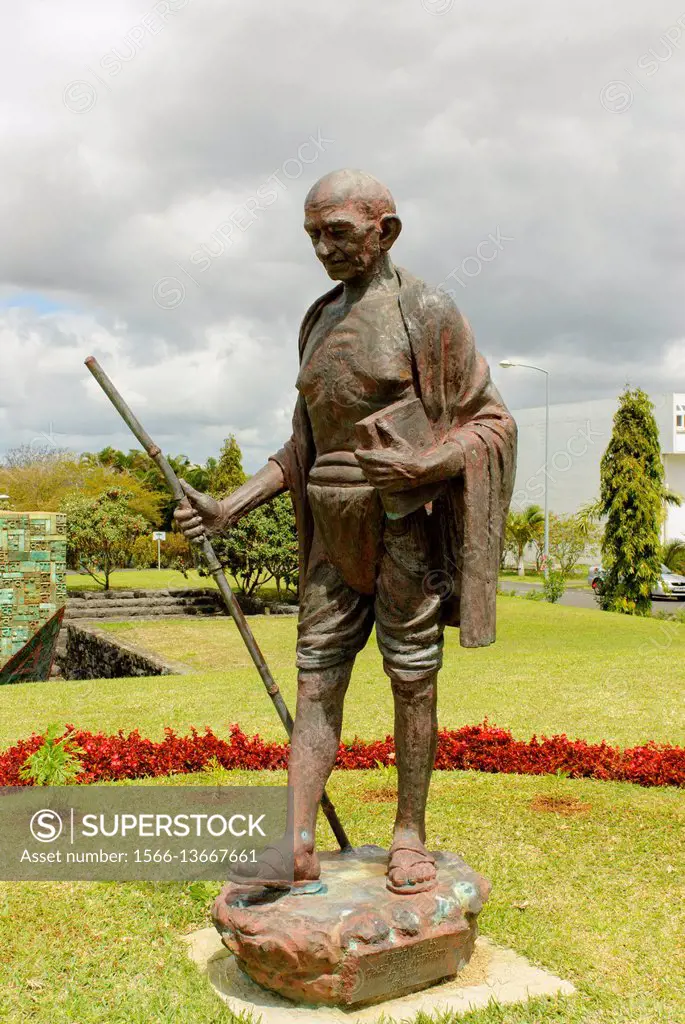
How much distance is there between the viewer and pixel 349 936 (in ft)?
10.0

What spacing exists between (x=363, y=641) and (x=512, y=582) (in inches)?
1110

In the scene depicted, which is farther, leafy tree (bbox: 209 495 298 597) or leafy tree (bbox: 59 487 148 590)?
leafy tree (bbox: 59 487 148 590)

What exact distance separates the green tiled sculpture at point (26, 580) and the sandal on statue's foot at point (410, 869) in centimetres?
927

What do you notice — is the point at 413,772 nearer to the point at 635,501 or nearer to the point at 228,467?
the point at 635,501

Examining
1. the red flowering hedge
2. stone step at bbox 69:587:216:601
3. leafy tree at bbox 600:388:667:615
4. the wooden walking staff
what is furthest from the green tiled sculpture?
leafy tree at bbox 600:388:667:615

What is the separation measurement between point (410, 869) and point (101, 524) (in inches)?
874

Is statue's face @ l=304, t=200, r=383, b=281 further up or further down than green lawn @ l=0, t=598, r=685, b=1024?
further up

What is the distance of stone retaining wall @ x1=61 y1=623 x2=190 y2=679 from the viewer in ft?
41.3

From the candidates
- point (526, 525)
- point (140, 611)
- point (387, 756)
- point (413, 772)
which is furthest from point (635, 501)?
point (413, 772)

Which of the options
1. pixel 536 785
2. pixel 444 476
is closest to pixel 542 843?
pixel 536 785

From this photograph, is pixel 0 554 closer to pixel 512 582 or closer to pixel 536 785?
pixel 536 785

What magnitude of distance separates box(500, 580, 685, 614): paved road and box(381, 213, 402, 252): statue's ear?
1740cm

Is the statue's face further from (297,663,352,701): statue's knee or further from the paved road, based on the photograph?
the paved road

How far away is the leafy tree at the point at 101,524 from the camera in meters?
24.4
